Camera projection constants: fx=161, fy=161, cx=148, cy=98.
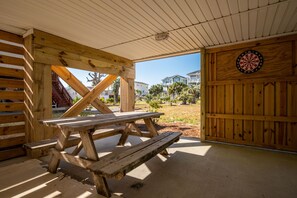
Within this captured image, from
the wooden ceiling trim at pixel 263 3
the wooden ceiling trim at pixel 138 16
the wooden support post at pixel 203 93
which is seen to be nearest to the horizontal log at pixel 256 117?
the wooden support post at pixel 203 93

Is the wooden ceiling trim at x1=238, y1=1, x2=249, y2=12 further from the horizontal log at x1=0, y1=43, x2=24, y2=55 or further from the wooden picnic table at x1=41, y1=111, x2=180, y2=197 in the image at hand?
the horizontal log at x1=0, y1=43, x2=24, y2=55

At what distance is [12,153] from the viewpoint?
3238 mm

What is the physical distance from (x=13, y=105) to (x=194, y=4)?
394cm

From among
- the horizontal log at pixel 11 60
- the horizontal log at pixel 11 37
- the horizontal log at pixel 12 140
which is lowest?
the horizontal log at pixel 12 140

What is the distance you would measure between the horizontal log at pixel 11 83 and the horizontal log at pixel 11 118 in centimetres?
58

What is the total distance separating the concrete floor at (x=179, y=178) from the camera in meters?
2.03

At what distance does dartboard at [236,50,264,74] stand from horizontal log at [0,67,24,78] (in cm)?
509

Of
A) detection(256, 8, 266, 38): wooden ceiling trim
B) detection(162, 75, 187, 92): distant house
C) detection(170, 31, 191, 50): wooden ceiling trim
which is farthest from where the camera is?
detection(162, 75, 187, 92): distant house

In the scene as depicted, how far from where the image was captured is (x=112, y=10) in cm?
263

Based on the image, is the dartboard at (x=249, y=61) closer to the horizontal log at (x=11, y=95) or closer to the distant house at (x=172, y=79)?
the horizontal log at (x=11, y=95)

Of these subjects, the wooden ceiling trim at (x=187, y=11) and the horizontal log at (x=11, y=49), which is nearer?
the wooden ceiling trim at (x=187, y=11)

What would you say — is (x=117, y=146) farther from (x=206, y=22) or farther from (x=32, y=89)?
(x=206, y=22)

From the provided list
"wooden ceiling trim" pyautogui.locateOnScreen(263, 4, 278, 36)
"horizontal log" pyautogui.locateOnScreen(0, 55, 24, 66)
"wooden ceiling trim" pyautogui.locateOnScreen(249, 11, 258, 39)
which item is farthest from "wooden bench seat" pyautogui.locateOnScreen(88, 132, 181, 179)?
"horizontal log" pyautogui.locateOnScreen(0, 55, 24, 66)

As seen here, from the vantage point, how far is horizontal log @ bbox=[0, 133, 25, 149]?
3.18m
